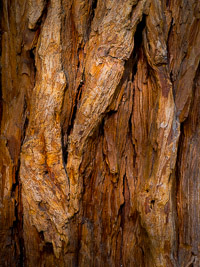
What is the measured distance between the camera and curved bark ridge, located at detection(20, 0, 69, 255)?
1576mm

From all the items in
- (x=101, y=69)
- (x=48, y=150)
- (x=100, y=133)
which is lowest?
(x=48, y=150)

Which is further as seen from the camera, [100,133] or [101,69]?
[100,133]

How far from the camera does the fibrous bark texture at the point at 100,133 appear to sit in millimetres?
1569

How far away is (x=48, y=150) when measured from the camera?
5.20 ft

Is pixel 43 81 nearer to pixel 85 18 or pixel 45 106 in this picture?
pixel 45 106

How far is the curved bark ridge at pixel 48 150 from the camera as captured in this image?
158 cm

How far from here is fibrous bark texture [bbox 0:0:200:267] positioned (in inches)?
61.8

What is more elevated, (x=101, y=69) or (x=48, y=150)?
(x=101, y=69)

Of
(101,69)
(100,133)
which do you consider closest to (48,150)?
(100,133)

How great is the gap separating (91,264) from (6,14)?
163 cm

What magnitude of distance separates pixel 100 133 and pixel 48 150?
332mm

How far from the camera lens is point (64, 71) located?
162 cm

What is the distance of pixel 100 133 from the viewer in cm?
169

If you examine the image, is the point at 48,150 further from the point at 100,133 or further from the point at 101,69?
the point at 101,69
